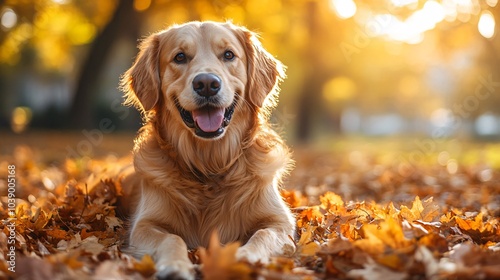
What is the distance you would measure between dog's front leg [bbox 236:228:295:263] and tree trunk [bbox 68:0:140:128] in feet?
45.1

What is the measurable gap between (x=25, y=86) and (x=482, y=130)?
117 feet

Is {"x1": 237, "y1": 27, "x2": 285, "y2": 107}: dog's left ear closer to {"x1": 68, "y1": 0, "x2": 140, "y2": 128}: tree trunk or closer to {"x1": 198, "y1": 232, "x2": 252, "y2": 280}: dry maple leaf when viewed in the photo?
{"x1": 198, "y1": 232, "x2": 252, "y2": 280}: dry maple leaf

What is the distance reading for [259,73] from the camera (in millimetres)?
4691

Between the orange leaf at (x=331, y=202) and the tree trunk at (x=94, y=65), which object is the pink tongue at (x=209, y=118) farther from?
the tree trunk at (x=94, y=65)

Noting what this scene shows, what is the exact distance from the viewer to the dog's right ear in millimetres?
4508

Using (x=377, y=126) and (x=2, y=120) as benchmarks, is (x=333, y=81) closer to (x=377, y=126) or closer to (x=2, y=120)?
(x=2, y=120)

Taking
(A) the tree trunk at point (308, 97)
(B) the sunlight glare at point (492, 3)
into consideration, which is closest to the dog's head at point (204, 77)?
(B) the sunlight glare at point (492, 3)

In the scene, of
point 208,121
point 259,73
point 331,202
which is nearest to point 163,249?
point 208,121

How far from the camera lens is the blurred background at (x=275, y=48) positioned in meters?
16.2

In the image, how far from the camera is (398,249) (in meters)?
2.94

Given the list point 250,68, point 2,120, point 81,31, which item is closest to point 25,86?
point 2,120

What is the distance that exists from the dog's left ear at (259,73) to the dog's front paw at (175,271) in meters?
1.79

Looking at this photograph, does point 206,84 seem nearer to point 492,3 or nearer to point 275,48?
point 492,3

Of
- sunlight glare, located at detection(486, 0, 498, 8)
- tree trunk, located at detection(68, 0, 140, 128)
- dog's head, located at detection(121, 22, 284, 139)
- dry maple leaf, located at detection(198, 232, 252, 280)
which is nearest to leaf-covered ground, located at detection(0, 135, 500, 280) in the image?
dry maple leaf, located at detection(198, 232, 252, 280)
